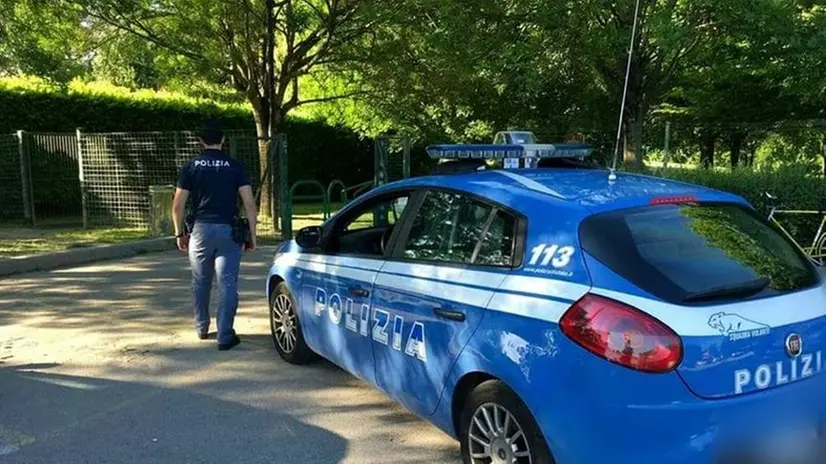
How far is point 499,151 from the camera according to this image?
4480mm

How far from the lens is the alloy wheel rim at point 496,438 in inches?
121

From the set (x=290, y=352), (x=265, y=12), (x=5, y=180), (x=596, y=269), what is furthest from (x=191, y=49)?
(x=596, y=269)

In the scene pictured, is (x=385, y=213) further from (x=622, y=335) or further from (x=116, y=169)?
(x=116, y=169)

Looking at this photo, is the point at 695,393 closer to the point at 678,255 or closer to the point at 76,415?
the point at 678,255

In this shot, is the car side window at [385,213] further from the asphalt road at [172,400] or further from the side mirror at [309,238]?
the asphalt road at [172,400]

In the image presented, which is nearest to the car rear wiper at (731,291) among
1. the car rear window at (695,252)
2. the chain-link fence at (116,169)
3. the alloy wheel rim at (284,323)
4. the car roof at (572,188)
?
the car rear window at (695,252)

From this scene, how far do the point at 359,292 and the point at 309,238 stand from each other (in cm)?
97

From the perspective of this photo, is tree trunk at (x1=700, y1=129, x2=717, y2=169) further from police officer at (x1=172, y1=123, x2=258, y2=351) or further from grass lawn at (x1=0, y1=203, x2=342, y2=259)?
police officer at (x1=172, y1=123, x2=258, y2=351)

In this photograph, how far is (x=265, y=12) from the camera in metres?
13.8

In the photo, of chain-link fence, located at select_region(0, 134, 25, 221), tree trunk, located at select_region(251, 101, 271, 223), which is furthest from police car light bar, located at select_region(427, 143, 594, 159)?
chain-link fence, located at select_region(0, 134, 25, 221)

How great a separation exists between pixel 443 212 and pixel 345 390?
1739 mm

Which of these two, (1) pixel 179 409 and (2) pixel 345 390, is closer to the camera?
(1) pixel 179 409

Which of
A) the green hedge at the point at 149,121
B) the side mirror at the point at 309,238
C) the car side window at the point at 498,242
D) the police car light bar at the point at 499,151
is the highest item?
the green hedge at the point at 149,121

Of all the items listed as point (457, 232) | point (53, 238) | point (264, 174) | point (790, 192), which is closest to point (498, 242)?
point (457, 232)
